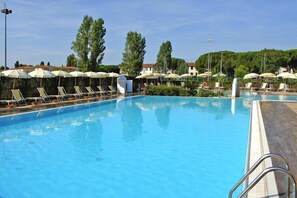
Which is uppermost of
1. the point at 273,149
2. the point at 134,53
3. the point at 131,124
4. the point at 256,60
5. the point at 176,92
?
the point at 256,60

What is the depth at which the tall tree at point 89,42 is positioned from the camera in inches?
1192

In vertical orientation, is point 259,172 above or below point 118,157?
above

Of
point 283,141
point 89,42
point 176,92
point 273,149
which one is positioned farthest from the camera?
point 89,42

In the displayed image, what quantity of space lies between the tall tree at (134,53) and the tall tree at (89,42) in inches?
326

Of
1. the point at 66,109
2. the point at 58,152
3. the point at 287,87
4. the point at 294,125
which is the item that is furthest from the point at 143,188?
the point at 287,87

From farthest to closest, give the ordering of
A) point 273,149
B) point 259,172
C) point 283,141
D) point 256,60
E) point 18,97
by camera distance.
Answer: point 256,60
point 18,97
point 283,141
point 273,149
point 259,172

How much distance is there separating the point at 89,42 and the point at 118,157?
79.8 feet

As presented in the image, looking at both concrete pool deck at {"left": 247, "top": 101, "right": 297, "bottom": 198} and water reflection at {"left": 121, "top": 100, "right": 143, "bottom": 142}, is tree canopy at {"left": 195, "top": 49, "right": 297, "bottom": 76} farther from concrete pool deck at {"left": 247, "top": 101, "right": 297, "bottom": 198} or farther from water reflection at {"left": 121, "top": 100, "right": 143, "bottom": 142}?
concrete pool deck at {"left": 247, "top": 101, "right": 297, "bottom": 198}

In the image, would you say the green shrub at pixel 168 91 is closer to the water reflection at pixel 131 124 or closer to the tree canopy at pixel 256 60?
the water reflection at pixel 131 124

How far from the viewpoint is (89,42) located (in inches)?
1200

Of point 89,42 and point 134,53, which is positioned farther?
point 134,53

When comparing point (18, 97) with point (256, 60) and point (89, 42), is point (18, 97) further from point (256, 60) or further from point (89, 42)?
point (256, 60)

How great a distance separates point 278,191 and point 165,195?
6.45 ft

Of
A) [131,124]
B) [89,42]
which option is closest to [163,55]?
[89,42]
